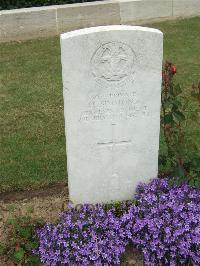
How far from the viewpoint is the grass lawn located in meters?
5.17

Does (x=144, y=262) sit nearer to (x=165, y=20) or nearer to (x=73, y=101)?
(x=73, y=101)

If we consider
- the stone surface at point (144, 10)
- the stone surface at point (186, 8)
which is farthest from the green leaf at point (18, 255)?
the stone surface at point (186, 8)

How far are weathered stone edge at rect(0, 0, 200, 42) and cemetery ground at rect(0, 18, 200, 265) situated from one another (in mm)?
187

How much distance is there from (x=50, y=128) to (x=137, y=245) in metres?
2.49

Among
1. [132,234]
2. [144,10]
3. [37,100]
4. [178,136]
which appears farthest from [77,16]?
[132,234]

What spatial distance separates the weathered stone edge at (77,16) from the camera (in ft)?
28.7

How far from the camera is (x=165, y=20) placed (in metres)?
9.82

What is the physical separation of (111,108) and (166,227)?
3.28 feet

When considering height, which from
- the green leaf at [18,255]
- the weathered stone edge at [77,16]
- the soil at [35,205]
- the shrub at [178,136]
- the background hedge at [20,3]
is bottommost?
the green leaf at [18,255]

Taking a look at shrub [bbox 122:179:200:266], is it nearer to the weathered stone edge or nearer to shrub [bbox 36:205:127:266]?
shrub [bbox 36:205:127:266]

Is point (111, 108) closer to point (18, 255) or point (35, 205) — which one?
point (35, 205)

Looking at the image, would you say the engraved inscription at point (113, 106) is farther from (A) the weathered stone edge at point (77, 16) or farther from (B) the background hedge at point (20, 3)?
(B) the background hedge at point (20, 3)

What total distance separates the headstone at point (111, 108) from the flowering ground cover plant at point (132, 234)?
28 centimetres

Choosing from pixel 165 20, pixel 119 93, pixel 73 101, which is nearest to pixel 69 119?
pixel 73 101
